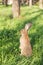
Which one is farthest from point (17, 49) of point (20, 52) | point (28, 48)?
point (28, 48)

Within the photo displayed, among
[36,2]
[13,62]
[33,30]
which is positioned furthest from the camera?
[36,2]

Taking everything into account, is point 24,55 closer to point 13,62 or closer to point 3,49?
point 13,62

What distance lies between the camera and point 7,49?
743 centimetres

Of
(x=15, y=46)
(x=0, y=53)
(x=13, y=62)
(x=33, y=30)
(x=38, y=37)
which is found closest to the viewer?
(x=13, y=62)

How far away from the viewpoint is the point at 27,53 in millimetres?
6543

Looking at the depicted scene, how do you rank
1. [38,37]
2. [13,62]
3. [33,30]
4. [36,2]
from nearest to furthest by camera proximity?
[13,62], [38,37], [33,30], [36,2]

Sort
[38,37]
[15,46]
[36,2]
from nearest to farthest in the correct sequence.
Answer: [15,46] < [38,37] < [36,2]

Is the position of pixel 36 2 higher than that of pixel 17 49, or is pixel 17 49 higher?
pixel 17 49

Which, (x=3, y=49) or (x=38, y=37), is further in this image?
(x=38, y=37)

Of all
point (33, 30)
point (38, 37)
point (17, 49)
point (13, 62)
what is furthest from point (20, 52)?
point (33, 30)

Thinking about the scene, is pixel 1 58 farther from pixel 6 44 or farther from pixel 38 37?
pixel 38 37

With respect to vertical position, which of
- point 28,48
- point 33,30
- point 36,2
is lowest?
point 36,2

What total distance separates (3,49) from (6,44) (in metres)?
0.65

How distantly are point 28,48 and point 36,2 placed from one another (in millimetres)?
32576
